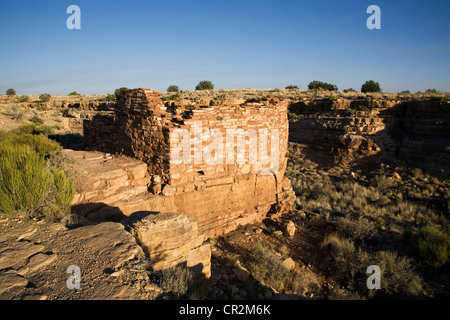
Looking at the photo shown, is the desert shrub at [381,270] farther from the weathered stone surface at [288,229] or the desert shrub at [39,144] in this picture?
the desert shrub at [39,144]

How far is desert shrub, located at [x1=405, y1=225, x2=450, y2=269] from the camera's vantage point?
584 centimetres

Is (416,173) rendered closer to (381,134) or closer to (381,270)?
(381,134)

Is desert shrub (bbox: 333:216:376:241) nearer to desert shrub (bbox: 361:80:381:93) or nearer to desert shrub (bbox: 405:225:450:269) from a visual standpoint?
desert shrub (bbox: 405:225:450:269)

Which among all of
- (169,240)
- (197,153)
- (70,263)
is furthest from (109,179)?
(70,263)

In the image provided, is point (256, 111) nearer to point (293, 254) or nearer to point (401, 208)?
point (293, 254)

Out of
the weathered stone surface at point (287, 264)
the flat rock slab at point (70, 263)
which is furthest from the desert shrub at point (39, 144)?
the weathered stone surface at point (287, 264)

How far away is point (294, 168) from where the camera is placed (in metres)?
16.5

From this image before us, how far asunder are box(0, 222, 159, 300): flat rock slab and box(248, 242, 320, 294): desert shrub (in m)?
2.83

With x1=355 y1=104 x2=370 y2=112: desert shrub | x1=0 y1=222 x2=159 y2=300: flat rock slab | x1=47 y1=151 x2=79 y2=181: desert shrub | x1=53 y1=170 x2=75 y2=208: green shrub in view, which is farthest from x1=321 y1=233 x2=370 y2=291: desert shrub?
x1=355 y1=104 x2=370 y2=112: desert shrub

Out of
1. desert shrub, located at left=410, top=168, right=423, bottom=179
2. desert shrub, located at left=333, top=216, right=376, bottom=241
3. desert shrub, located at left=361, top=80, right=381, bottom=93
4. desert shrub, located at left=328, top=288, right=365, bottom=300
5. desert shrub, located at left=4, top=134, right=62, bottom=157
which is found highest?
desert shrub, located at left=361, top=80, right=381, bottom=93

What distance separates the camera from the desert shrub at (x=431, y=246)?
19.2 feet

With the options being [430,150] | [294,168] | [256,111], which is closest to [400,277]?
[256,111]

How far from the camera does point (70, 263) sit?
2812 millimetres
